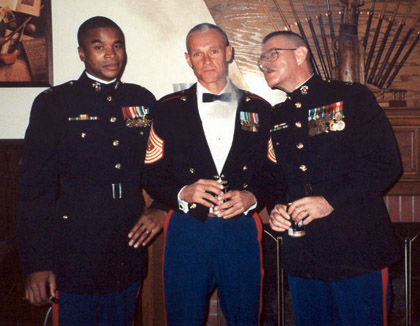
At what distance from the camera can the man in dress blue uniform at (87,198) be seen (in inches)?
66.9

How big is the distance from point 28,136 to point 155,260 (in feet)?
4.09

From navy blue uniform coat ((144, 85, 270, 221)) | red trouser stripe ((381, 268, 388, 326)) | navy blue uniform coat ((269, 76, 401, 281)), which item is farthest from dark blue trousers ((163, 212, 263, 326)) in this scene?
red trouser stripe ((381, 268, 388, 326))

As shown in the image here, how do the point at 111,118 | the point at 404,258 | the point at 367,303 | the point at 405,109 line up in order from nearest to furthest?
the point at 367,303 < the point at 111,118 < the point at 405,109 < the point at 404,258

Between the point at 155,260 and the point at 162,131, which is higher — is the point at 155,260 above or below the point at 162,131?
below

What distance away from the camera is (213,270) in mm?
1796

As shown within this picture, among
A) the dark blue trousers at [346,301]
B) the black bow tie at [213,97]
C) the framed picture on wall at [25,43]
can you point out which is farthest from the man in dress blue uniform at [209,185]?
the framed picture on wall at [25,43]

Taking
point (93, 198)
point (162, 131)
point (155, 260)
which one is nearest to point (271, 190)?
point (162, 131)

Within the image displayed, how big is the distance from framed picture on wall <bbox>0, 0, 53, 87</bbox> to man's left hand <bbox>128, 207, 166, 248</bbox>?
5.03 feet

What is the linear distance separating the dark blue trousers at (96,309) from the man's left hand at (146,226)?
0.22 m

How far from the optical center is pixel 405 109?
2.47m

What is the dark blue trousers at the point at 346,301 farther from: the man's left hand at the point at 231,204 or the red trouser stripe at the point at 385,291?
the man's left hand at the point at 231,204

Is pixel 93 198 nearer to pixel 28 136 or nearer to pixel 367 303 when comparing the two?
pixel 28 136

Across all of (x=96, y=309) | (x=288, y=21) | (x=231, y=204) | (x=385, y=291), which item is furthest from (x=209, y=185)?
(x=288, y=21)

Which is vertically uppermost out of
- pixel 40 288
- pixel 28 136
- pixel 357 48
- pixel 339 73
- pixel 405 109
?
pixel 357 48
